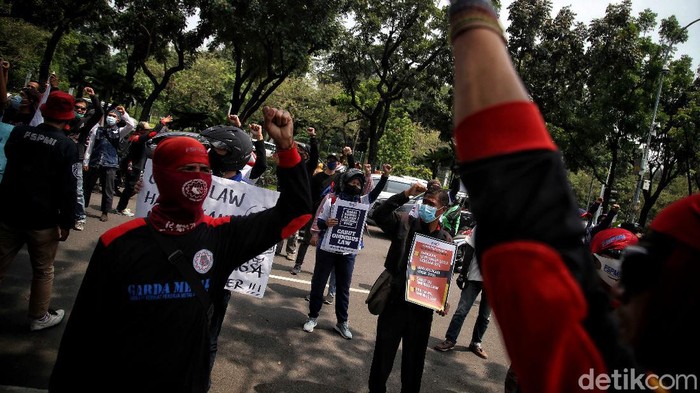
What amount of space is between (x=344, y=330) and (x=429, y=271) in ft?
5.92

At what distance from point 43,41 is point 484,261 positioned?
105 feet

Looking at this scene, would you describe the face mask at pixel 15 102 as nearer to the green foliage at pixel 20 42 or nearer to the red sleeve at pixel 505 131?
the red sleeve at pixel 505 131

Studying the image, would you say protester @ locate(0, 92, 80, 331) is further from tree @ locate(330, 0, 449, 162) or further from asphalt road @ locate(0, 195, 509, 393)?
tree @ locate(330, 0, 449, 162)

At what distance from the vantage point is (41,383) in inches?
138

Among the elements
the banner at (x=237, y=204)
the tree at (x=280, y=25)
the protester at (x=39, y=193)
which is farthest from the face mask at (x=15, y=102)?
the tree at (x=280, y=25)

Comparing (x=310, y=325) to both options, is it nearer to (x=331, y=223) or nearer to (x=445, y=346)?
(x=331, y=223)

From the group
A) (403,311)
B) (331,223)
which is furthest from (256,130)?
(331,223)

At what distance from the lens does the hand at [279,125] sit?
81.9 inches

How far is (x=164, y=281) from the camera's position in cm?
195

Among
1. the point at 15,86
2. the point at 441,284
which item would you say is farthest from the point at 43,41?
the point at 441,284

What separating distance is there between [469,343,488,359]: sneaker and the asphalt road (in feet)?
0.22

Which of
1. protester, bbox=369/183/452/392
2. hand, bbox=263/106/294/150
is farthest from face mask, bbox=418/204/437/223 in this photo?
hand, bbox=263/106/294/150

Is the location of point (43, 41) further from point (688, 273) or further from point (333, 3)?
point (688, 273)

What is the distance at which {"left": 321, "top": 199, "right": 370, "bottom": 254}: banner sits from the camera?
5.80 metres
